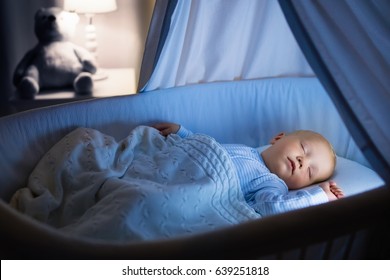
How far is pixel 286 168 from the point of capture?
170cm

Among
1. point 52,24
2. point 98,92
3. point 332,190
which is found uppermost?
point 52,24

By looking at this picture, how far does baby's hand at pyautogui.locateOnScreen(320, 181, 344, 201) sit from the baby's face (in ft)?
0.24

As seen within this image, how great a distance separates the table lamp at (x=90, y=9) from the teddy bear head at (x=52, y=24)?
3.9 inches

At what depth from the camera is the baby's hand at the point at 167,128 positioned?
179 centimetres

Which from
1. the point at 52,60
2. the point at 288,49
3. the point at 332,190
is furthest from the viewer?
the point at 52,60

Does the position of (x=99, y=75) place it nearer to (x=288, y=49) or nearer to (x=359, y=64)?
(x=288, y=49)

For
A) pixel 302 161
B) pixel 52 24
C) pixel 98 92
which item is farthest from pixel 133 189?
pixel 52 24

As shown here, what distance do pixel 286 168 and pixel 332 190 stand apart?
7.0 inches

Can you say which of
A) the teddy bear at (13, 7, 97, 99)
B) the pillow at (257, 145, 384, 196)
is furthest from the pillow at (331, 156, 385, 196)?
the teddy bear at (13, 7, 97, 99)

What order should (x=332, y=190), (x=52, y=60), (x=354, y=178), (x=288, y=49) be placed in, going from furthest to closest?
(x=52, y=60) < (x=288, y=49) < (x=354, y=178) < (x=332, y=190)

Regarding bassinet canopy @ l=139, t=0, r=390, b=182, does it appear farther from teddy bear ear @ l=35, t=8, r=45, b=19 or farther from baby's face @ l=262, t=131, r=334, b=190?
teddy bear ear @ l=35, t=8, r=45, b=19

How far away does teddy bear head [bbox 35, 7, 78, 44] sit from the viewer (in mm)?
3006

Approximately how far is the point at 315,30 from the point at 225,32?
87 centimetres
